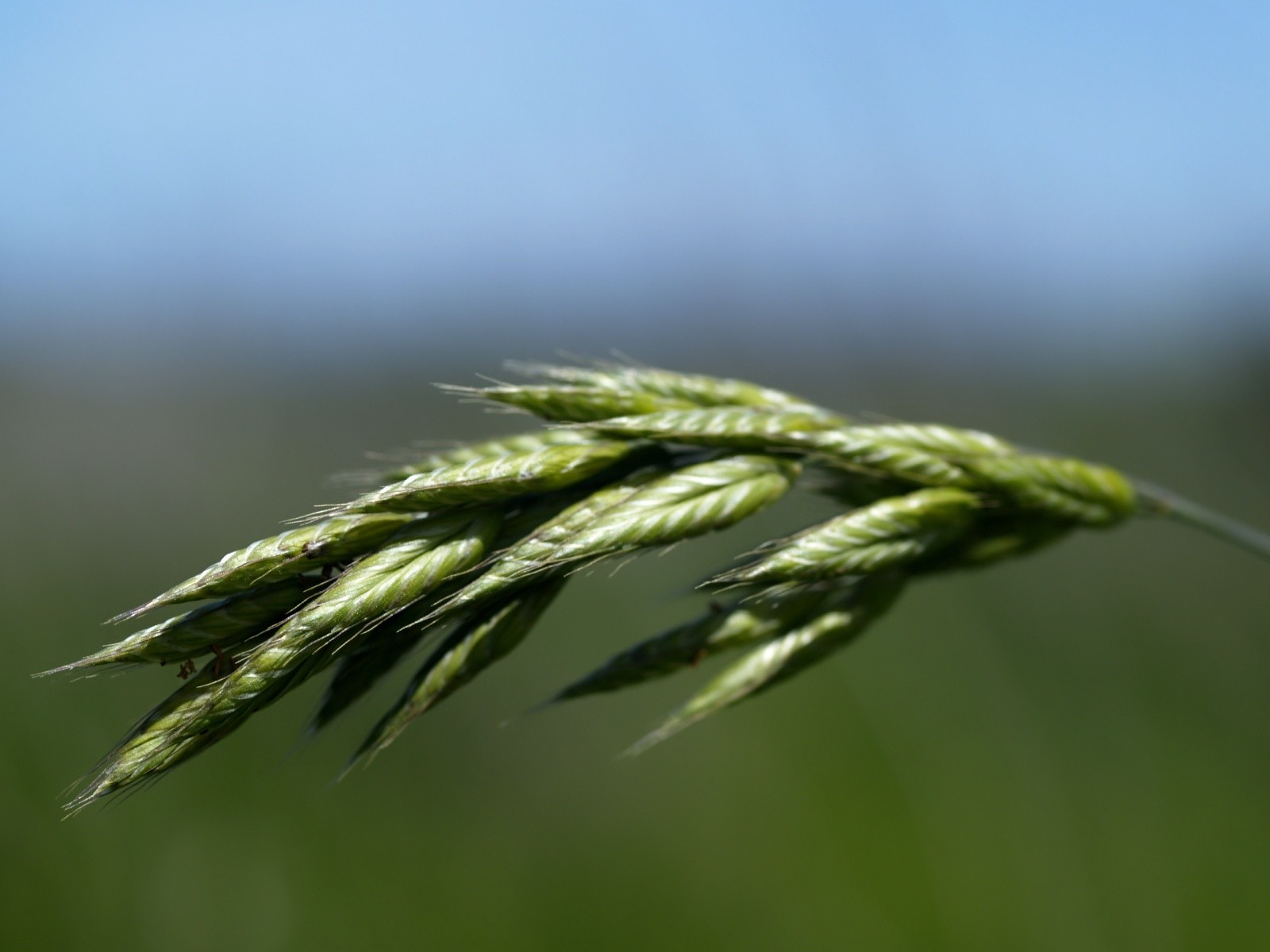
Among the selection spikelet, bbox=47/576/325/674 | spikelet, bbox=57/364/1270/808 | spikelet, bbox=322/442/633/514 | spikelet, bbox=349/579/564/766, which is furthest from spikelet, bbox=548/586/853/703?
spikelet, bbox=47/576/325/674

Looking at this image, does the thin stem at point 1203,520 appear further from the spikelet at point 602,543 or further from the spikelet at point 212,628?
the spikelet at point 212,628

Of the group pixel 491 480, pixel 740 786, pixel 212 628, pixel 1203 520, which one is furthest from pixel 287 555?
pixel 740 786

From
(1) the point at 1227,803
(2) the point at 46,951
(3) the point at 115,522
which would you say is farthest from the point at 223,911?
(3) the point at 115,522

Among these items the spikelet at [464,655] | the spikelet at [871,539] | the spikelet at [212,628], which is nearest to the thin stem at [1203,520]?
the spikelet at [871,539]

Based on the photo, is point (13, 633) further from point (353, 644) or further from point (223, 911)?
point (353, 644)

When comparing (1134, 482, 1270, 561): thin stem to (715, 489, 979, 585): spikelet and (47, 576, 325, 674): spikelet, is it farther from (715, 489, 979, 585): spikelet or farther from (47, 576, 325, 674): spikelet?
(47, 576, 325, 674): spikelet

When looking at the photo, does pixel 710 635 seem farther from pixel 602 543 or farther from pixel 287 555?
pixel 287 555

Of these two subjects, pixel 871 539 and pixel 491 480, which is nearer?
pixel 491 480
